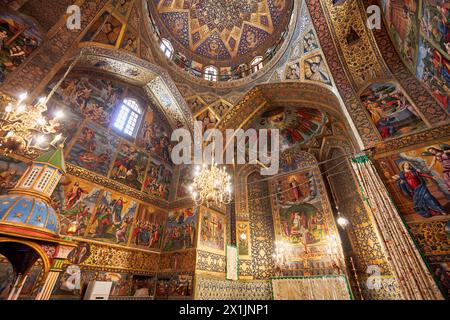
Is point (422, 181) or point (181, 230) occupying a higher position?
point (422, 181)

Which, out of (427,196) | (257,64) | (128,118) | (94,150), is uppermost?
(257,64)

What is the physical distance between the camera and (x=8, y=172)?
5.93m

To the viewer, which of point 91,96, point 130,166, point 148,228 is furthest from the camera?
point 130,166

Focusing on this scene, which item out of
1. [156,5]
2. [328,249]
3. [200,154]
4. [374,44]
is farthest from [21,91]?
[328,249]

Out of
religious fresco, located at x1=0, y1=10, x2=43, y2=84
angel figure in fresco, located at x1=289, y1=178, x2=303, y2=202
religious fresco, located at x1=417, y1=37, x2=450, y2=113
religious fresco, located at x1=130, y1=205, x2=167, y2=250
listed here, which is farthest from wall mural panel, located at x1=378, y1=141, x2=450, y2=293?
religious fresco, located at x1=0, y1=10, x2=43, y2=84

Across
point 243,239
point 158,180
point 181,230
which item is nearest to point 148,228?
point 181,230

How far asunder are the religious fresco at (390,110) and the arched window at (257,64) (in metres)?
6.06

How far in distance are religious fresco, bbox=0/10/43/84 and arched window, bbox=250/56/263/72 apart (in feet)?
31.1

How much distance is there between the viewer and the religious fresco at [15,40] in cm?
592

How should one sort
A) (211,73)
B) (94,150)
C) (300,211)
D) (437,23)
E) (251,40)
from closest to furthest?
(437,23), (94,150), (300,211), (211,73), (251,40)

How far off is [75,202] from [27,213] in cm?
453

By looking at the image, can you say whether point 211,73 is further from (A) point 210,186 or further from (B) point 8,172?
(B) point 8,172

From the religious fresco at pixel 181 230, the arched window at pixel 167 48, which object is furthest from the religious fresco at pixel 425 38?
the arched window at pixel 167 48

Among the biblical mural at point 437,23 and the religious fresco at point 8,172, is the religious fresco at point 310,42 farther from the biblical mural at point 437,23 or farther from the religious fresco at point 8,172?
the religious fresco at point 8,172
